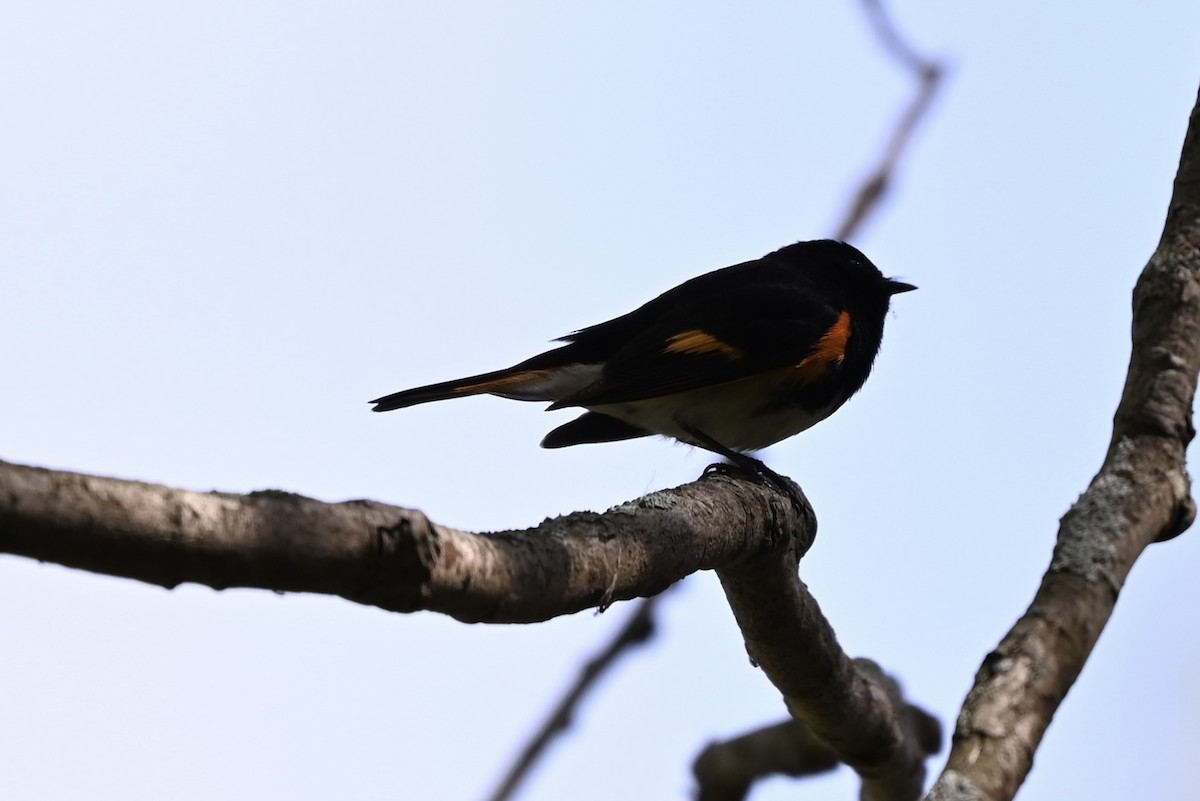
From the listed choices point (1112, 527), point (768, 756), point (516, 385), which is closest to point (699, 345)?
point (516, 385)

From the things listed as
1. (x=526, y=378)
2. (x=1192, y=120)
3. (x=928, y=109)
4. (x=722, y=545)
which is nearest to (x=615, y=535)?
(x=722, y=545)

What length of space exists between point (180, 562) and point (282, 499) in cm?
15

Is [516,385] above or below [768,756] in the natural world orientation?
above

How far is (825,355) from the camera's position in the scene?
4.24 metres

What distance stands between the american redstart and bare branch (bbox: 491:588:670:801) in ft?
2.47

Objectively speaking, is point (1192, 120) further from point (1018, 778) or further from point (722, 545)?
point (1018, 778)

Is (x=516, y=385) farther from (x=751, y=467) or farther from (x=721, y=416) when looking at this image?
(x=751, y=467)

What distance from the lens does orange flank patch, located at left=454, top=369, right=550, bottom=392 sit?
407 cm

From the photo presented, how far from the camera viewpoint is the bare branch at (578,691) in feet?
8.82

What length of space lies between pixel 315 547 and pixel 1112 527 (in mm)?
1372

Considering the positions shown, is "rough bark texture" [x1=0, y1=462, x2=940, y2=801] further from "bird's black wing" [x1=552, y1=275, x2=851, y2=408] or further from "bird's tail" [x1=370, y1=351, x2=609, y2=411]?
"bird's tail" [x1=370, y1=351, x2=609, y2=411]

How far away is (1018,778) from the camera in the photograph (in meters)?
1.71

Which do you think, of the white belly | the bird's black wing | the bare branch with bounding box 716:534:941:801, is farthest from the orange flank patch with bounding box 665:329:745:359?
the bare branch with bounding box 716:534:941:801

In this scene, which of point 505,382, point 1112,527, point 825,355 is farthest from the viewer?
point 825,355
